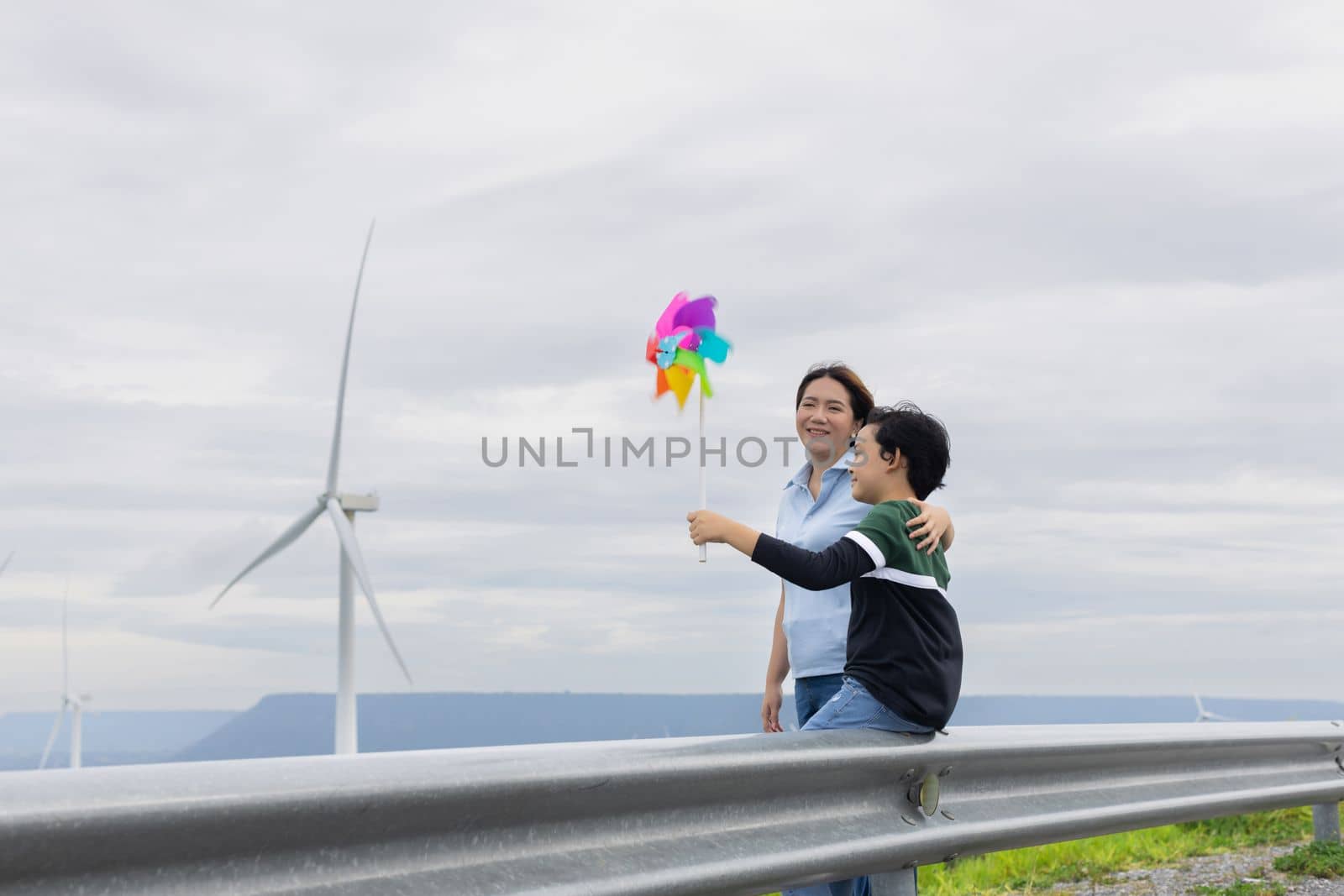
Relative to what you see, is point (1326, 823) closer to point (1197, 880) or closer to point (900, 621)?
point (1197, 880)

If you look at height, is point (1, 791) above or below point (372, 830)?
above

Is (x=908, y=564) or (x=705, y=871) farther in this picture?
(x=908, y=564)

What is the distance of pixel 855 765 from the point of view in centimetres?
328

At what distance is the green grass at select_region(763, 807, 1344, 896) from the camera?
16.0 feet

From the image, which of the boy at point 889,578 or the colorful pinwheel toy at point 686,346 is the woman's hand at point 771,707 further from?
the colorful pinwheel toy at point 686,346

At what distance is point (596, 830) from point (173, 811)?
2.89 ft

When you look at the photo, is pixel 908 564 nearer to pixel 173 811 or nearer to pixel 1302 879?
pixel 173 811

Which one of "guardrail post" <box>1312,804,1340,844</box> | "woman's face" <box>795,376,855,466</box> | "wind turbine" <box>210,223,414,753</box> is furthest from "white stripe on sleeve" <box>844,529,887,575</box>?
"wind turbine" <box>210,223,414,753</box>

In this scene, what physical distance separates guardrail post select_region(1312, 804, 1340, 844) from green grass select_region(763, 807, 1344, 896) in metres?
0.17

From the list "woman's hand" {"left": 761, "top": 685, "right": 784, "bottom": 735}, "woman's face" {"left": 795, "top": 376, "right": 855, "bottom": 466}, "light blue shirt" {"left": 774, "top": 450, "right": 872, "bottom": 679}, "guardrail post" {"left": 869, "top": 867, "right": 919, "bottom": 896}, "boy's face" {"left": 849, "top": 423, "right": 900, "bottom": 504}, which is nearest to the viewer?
"guardrail post" {"left": 869, "top": 867, "right": 919, "bottom": 896}

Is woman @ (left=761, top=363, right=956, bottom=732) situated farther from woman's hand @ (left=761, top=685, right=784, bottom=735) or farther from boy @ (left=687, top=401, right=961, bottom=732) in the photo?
boy @ (left=687, top=401, right=961, bottom=732)

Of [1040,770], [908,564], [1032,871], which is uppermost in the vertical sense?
[908,564]

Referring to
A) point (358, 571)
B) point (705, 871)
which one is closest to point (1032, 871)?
point (705, 871)

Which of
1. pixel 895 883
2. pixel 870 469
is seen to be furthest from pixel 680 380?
pixel 895 883
